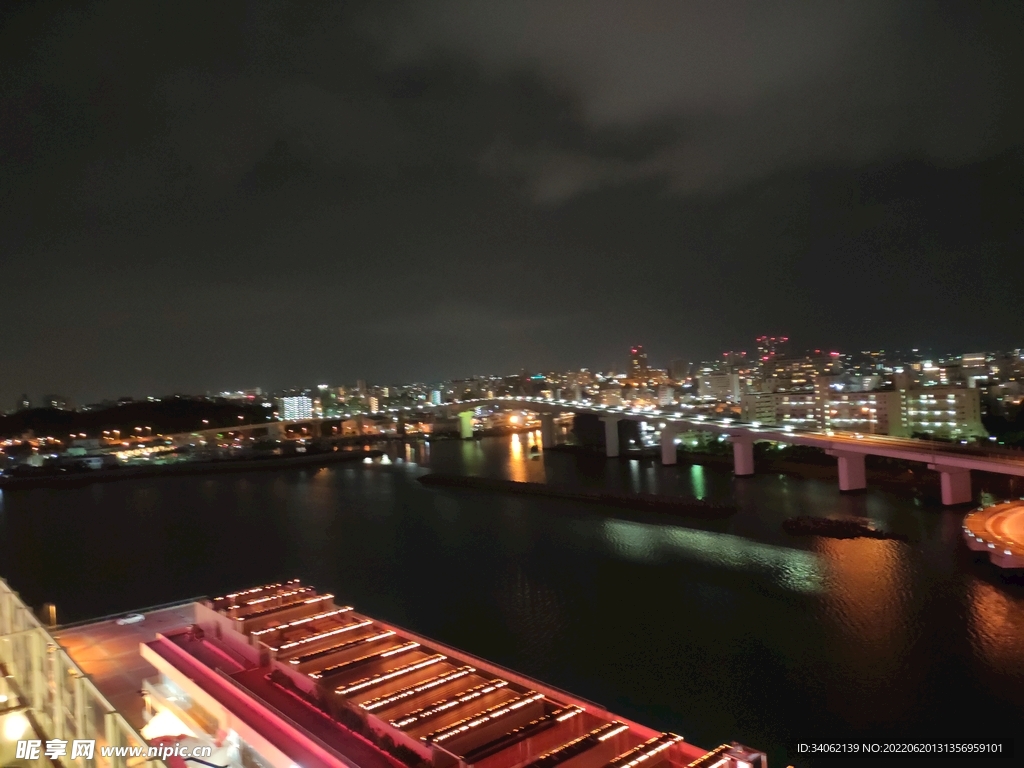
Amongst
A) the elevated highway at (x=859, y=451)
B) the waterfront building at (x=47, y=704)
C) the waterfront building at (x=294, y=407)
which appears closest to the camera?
the waterfront building at (x=47, y=704)

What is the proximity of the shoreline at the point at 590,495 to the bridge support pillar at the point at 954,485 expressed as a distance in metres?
1.68

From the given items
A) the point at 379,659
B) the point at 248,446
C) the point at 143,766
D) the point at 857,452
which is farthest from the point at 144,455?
the point at 143,766

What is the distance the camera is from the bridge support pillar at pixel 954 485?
5.65 m

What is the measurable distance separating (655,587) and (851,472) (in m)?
3.45

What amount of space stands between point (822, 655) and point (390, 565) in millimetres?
3016

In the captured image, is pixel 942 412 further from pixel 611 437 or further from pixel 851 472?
pixel 611 437

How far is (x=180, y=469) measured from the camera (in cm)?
1284

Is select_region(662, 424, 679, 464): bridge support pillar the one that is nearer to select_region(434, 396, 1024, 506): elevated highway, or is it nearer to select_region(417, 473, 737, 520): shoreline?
select_region(434, 396, 1024, 506): elevated highway

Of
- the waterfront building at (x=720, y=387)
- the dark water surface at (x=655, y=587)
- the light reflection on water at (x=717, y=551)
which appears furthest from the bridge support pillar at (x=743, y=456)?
the waterfront building at (x=720, y=387)

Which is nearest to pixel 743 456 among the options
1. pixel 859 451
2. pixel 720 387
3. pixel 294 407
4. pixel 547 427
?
pixel 859 451

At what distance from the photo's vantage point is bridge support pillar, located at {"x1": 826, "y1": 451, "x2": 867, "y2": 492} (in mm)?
6652

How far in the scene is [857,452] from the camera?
21.6 feet

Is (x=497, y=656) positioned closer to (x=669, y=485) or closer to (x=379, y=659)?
(x=379, y=659)

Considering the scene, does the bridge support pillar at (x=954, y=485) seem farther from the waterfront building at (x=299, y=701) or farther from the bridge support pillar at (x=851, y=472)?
the waterfront building at (x=299, y=701)
